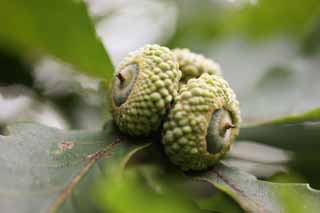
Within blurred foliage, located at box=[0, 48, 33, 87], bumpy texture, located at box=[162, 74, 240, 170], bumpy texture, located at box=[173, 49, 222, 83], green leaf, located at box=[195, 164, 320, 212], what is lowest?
green leaf, located at box=[195, 164, 320, 212]

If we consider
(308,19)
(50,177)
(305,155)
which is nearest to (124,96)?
(50,177)

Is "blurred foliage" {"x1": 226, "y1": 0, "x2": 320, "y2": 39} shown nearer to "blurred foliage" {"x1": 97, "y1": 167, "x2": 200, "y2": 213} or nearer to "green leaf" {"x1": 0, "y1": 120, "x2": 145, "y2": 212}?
"green leaf" {"x1": 0, "y1": 120, "x2": 145, "y2": 212}

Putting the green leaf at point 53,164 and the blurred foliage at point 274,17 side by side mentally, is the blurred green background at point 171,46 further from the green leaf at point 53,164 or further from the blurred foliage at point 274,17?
the green leaf at point 53,164

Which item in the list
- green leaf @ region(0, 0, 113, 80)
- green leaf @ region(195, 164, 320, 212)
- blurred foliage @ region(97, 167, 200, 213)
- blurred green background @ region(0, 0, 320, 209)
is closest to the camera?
blurred foliage @ region(97, 167, 200, 213)

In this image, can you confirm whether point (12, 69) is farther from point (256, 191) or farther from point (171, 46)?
point (256, 191)

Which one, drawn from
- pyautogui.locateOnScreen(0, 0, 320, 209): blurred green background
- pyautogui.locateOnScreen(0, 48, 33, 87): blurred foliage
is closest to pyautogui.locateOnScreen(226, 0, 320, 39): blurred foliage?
pyautogui.locateOnScreen(0, 0, 320, 209): blurred green background

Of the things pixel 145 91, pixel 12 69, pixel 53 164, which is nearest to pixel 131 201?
pixel 53 164
